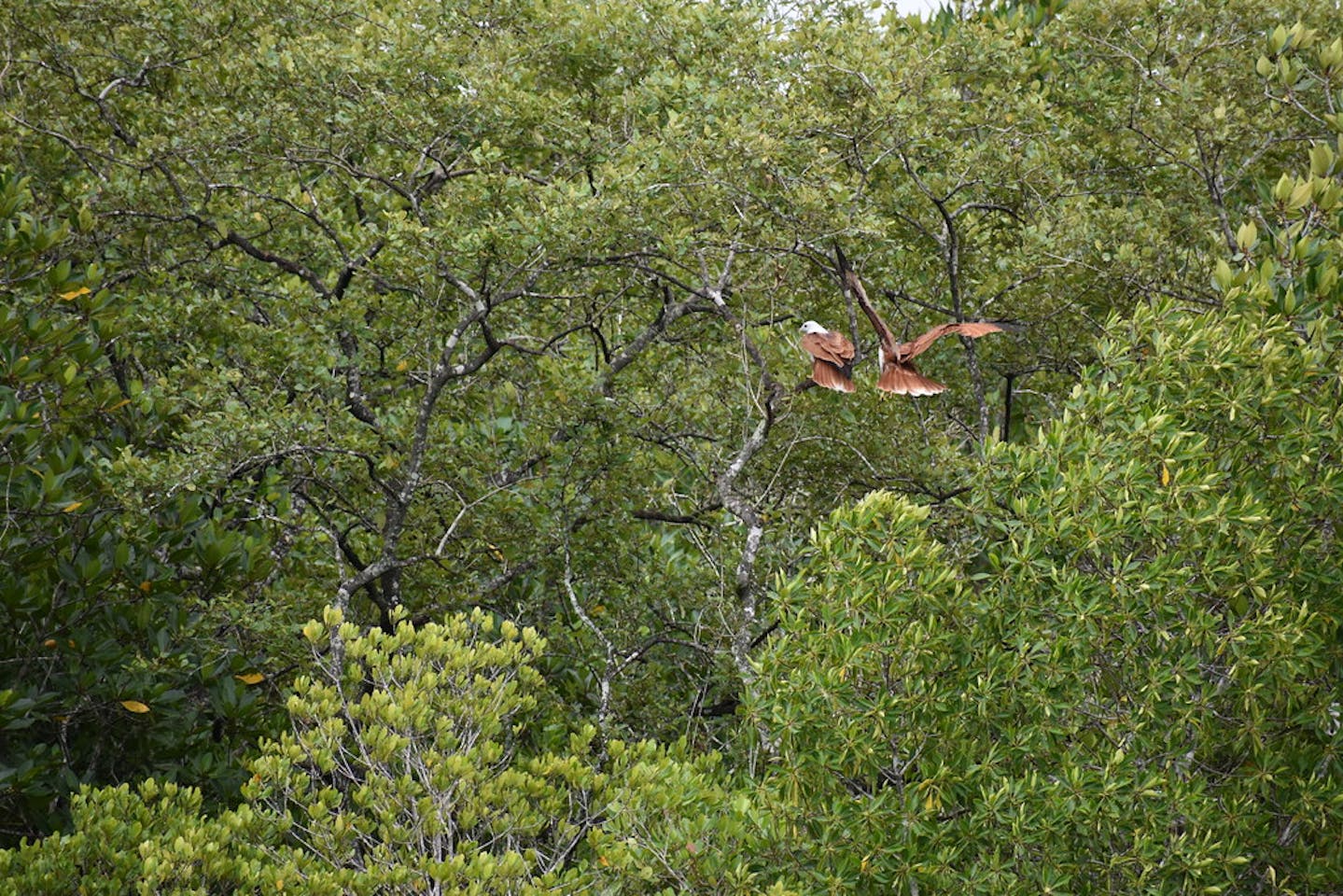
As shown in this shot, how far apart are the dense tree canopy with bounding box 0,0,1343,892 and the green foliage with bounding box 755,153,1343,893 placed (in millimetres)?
24

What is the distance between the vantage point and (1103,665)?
17.2 ft

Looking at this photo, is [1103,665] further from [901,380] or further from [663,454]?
[663,454]

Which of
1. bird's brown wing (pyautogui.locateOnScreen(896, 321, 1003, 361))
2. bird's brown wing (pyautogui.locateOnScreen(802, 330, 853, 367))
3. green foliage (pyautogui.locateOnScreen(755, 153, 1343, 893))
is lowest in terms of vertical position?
green foliage (pyautogui.locateOnScreen(755, 153, 1343, 893))

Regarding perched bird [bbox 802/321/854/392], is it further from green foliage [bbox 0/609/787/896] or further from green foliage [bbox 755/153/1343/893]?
green foliage [bbox 0/609/787/896]

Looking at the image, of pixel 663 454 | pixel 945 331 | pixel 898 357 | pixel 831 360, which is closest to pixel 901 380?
pixel 898 357

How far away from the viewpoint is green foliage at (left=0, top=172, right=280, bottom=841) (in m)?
7.31

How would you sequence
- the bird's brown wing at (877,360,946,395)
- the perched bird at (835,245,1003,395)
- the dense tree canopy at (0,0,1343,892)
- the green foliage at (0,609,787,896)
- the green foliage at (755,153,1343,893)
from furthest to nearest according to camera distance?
the bird's brown wing at (877,360,946,395)
the perched bird at (835,245,1003,395)
the green foliage at (0,609,787,896)
the dense tree canopy at (0,0,1343,892)
the green foliage at (755,153,1343,893)

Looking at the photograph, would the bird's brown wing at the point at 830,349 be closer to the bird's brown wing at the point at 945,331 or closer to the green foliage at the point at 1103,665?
the bird's brown wing at the point at 945,331

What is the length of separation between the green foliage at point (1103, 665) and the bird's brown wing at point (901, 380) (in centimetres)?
224

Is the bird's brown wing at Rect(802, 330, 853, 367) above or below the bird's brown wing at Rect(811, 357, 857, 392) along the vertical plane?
above

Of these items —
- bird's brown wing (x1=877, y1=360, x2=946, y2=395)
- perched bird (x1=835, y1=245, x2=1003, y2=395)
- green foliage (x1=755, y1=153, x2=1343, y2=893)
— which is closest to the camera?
green foliage (x1=755, y1=153, x2=1343, y2=893)

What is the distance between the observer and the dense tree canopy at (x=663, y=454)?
17.1 ft

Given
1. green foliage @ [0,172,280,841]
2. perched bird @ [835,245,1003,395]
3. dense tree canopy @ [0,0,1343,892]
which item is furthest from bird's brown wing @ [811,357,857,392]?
green foliage @ [0,172,280,841]

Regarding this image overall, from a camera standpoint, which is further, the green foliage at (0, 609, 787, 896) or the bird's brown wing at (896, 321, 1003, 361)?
the bird's brown wing at (896, 321, 1003, 361)
